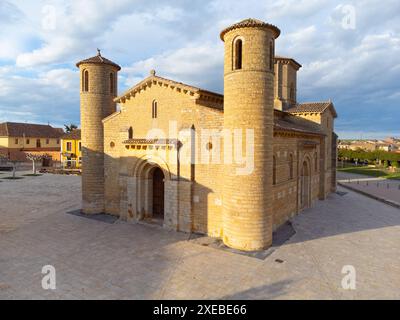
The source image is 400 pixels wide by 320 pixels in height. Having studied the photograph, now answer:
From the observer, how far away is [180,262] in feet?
33.6

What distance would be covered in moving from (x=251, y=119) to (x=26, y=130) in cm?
6053

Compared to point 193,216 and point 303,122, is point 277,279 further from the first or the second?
point 303,122

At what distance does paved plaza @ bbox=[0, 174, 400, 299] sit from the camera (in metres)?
8.30

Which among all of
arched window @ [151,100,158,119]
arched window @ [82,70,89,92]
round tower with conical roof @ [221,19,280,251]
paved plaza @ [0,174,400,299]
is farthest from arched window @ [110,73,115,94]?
round tower with conical roof @ [221,19,280,251]

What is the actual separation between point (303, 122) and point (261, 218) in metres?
13.7

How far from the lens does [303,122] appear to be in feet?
74.0

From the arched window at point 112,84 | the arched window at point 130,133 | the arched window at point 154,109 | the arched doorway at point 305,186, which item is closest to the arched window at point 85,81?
the arched window at point 112,84

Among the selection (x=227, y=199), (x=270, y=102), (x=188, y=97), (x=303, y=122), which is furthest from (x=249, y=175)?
(x=303, y=122)

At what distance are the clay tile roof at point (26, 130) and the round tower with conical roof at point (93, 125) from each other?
47.3 meters

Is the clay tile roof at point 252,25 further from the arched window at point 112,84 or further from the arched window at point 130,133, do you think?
the arched window at point 112,84

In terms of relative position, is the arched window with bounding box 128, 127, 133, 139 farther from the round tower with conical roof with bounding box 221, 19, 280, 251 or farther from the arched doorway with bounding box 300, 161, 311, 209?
the arched doorway with bounding box 300, 161, 311, 209

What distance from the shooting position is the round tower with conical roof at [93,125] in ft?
55.5

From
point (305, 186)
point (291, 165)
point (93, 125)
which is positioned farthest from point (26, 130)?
point (291, 165)

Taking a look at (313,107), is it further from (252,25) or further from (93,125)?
(93,125)
